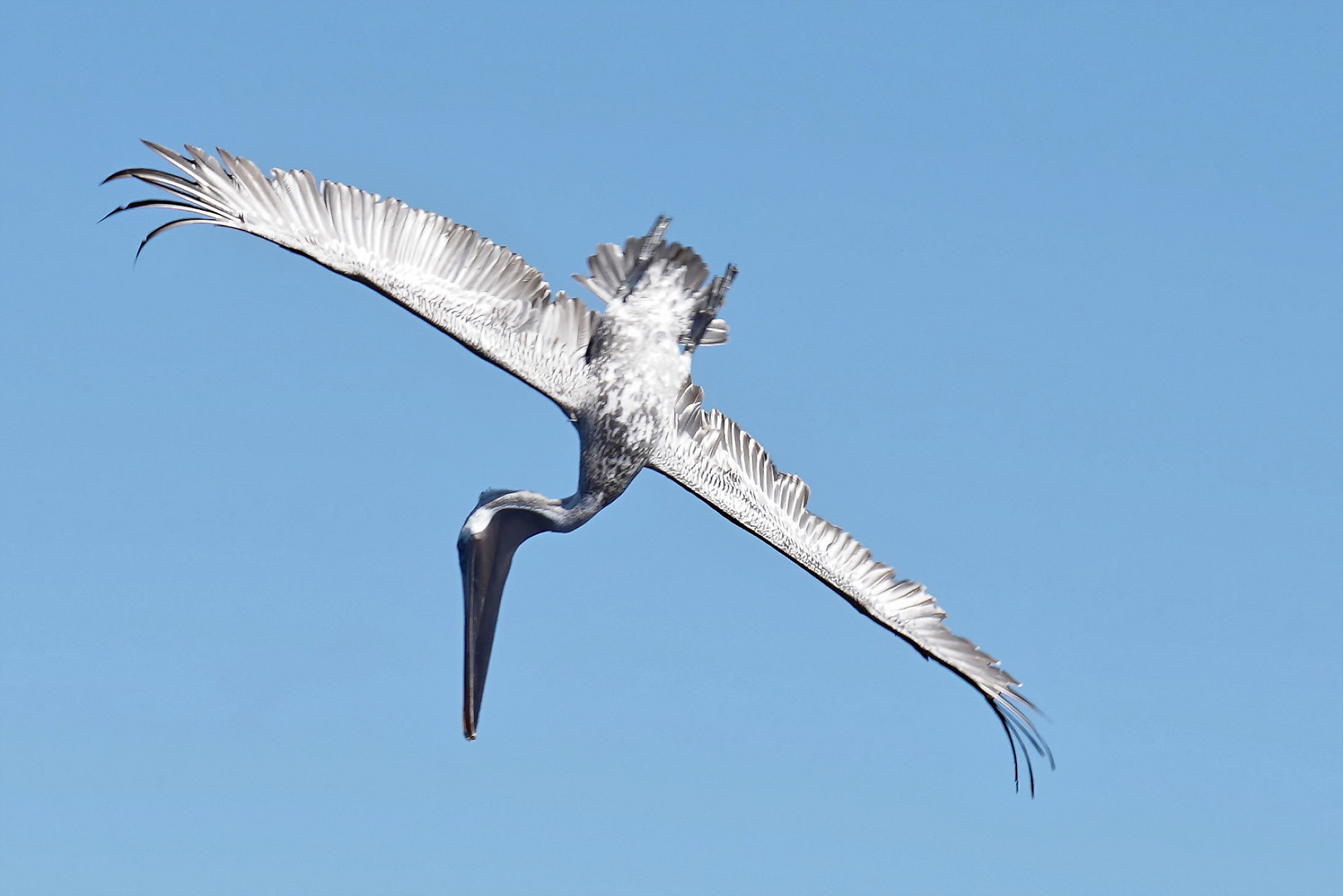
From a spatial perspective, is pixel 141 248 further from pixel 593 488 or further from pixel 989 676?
pixel 989 676

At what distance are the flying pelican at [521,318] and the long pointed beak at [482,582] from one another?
0.01m

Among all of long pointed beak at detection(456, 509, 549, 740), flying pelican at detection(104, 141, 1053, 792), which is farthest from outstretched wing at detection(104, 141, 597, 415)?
long pointed beak at detection(456, 509, 549, 740)

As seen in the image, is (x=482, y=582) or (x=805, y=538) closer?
(x=482, y=582)

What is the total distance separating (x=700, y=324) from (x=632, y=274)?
0.94 meters

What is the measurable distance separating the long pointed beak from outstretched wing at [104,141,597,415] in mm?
1505

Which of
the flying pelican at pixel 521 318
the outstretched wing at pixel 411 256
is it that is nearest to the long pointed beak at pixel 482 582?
the flying pelican at pixel 521 318

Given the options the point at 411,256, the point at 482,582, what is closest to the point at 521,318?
the point at 411,256

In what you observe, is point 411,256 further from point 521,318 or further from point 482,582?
point 482,582

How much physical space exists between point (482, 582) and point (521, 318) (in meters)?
2.91

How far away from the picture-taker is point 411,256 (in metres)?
20.4

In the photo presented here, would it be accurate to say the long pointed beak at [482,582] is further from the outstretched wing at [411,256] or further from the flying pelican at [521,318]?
the outstretched wing at [411,256]

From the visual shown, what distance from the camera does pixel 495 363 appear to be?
2055 cm

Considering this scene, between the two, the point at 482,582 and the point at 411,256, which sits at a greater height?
the point at 411,256

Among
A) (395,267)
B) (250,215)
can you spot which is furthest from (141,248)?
(395,267)
